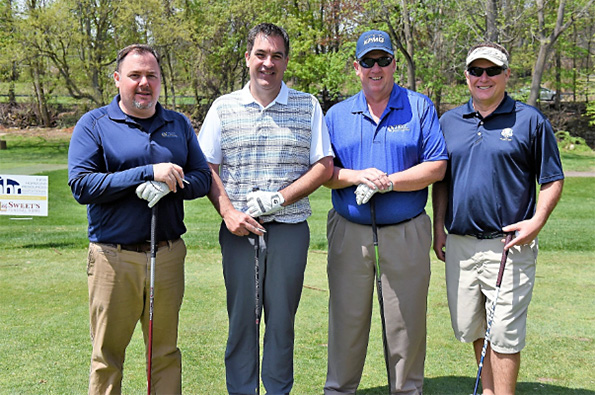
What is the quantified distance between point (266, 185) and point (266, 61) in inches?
27.2

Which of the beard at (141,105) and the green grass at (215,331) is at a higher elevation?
the beard at (141,105)

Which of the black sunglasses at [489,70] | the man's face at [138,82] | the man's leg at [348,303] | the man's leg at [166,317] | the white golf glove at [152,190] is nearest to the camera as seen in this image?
the white golf glove at [152,190]

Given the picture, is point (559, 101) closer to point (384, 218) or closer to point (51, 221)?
point (51, 221)

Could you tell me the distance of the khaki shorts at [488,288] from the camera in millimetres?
3676

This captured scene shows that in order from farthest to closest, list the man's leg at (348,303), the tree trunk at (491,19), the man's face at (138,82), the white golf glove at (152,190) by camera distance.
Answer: the tree trunk at (491,19), the man's leg at (348,303), the man's face at (138,82), the white golf glove at (152,190)

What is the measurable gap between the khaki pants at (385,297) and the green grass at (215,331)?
0.27 meters

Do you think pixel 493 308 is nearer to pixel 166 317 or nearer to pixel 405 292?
pixel 405 292

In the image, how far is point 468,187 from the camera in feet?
12.2

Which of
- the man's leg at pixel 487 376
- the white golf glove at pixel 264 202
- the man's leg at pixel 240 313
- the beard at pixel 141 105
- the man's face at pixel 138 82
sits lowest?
the man's leg at pixel 487 376

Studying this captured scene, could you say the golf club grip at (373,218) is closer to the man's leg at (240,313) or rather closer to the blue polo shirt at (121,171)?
the man's leg at (240,313)

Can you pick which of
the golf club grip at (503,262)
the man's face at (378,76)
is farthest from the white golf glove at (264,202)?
the golf club grip at (503,262)

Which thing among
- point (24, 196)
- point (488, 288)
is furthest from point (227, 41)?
point (488, 288)

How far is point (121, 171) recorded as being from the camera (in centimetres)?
330

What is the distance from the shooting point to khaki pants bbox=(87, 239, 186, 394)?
3391mm
